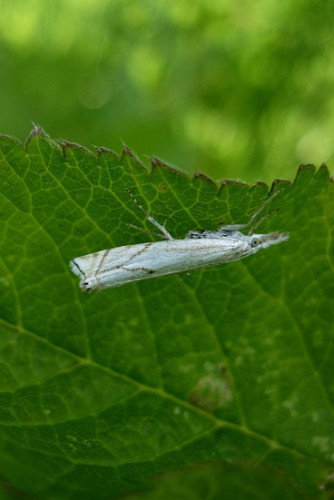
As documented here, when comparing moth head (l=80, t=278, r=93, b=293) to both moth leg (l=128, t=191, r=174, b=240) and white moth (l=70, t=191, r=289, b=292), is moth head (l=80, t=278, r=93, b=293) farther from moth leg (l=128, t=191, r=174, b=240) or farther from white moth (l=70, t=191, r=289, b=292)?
moth leg (l=128, t=191, r=174, b=240)

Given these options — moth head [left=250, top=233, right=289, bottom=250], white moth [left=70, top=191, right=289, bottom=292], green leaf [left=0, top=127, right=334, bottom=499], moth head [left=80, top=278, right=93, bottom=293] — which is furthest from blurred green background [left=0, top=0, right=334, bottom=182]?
moth head [left=80, top=278, right=93, bottom=293]

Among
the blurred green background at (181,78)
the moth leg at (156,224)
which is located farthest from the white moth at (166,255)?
the blurred green background at (181,78)

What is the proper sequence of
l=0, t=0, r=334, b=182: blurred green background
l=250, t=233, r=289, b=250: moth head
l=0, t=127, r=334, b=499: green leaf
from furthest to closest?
l=0, t=0, r=334, b=182: blurred green background < l=250, t=233, r=289, b=250: moth head < l=0, t=127, r=334, b=499: green leaf

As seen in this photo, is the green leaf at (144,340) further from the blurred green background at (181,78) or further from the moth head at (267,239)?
the blurred green background at (181,78)

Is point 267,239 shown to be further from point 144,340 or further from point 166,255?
point 144,340

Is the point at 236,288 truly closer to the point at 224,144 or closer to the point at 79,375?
the point at 79,375

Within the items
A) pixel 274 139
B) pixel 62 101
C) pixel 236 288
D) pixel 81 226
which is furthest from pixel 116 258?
pixel 62 101

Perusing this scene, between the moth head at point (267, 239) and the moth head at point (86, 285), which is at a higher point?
the moth head at point (267, 239)
